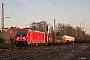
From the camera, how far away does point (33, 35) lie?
36031 mm

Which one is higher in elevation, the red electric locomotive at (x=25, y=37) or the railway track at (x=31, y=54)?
the red electric locomotive at (x=25, y=37)

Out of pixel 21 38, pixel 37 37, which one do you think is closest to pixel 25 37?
pixel 21 38

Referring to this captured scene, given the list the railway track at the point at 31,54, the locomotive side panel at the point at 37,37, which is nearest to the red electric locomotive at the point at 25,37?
the locomotive side panel at the point at 37,37

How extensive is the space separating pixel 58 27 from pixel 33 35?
81.9 m

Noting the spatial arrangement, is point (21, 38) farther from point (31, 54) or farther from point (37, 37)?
point (31, 54)

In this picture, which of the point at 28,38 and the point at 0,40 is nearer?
the point at 28,38

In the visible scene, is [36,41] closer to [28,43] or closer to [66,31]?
[28,43]

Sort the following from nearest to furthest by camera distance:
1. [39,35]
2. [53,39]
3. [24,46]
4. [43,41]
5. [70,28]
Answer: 1. [24,46]
2. [39,35]
3. [43,41]
4. [53,39]
5. [70,28]

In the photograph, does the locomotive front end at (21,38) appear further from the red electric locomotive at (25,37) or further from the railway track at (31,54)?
the railway track at (31,54)

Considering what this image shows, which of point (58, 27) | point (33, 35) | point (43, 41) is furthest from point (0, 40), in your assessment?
point (58, 27)

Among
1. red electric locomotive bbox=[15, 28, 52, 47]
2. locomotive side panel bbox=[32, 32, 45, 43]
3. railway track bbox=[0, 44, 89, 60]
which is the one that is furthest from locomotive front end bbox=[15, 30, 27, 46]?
railway track bbox=[0, 44, 89, 60]

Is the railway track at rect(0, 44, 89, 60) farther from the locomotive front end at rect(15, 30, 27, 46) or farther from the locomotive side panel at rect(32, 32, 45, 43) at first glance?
the locomotive side panel at rect(32, 32, 45, 43)

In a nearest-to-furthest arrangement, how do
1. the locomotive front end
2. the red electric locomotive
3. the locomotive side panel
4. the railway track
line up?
1. the railway track
2. the locomotive front end
3. the red electric locomotive
4. the locomotive side panel

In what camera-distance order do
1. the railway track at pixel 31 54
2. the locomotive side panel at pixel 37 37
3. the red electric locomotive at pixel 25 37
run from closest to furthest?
the railway track at pixel 31 54 < the red electric locomotive at pixel 25 37 < the locomotive side panel at pixel 37 37
